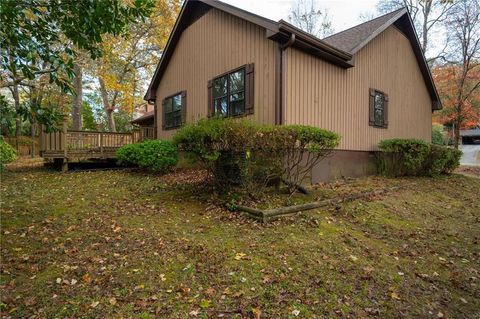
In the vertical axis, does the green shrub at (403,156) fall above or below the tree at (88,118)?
below

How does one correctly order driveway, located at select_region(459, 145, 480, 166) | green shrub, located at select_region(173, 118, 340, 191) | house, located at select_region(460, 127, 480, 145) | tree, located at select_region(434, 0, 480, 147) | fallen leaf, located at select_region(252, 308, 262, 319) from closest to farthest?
fallen leaf, located at select_region(252, 308, 262, 319) → green shrub, located at select_region(173, 118, 340, 191) → tree, located at select_region(434, 0, 480, 147) → driveway, located at select_region(459, 145, 480, 166) → house, located at select_region(460, 127, 480, 145)

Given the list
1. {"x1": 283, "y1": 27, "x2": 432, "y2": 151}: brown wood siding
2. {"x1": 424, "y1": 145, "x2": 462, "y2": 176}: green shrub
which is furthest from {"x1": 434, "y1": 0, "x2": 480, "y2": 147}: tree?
{"x1": 424, "y1": 145, "x2": 462, "y2": 176}: green shrub

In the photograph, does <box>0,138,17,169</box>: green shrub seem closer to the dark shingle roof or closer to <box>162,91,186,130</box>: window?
<box>162,91,186,130</box>: window

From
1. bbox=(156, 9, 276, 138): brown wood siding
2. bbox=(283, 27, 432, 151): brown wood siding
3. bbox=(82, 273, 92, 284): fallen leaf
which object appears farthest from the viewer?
bbox=(156, 9, 276, 138): brown wood siding

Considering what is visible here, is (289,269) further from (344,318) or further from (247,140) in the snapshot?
(247,140)

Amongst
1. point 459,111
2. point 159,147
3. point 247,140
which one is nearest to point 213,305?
point 247,140

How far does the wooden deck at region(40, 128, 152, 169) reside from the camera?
1017 centimetres

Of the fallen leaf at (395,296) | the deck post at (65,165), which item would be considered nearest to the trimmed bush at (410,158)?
the fallen leaf at (395,296)

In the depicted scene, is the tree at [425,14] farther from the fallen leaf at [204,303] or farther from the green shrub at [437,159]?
the fallen leaf at [204,303]

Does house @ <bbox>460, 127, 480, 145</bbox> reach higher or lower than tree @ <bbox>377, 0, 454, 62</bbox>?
lower

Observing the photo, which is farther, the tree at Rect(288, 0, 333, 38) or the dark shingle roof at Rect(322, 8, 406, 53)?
the tree at Rect(288, 0, 333, 38)

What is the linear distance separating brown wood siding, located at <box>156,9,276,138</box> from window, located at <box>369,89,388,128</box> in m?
4.64

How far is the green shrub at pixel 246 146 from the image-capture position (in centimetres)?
552

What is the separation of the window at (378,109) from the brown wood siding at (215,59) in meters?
4.64
